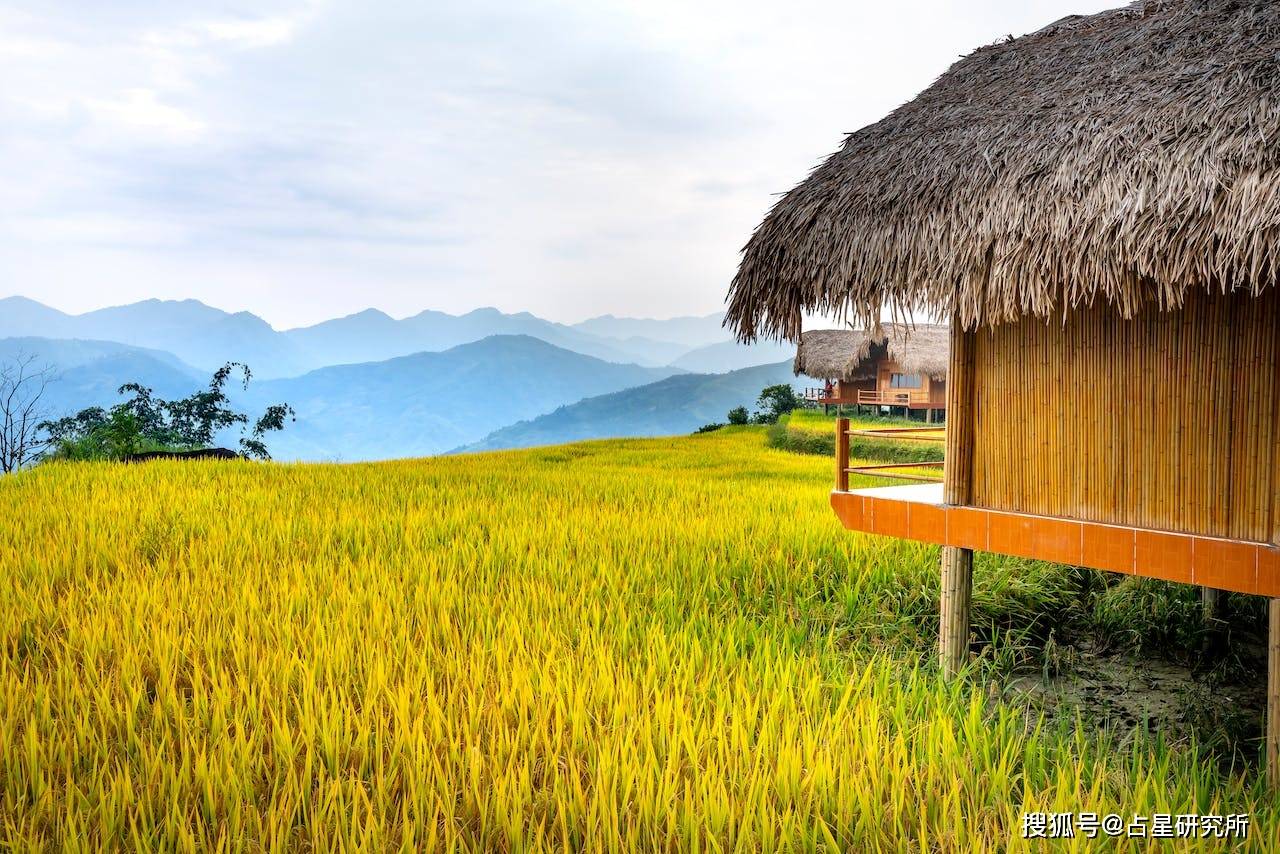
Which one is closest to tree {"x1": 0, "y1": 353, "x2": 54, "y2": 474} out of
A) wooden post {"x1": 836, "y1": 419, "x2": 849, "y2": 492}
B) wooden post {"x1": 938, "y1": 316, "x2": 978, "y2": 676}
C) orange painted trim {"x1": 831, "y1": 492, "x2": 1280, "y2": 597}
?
wooden post {"x1": 836, "y1": 419, "x2": 849, "y2": 492}

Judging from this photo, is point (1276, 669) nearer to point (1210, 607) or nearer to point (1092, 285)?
point (1092, 285)

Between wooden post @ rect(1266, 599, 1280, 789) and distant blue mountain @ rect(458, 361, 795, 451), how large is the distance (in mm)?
93600

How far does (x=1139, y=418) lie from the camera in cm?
396

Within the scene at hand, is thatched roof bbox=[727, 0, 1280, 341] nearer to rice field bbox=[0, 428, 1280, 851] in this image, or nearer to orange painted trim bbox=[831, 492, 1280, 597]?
orange painted trim bbox=[831, 492, 1280, 597]

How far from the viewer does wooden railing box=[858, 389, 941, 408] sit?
2125cm

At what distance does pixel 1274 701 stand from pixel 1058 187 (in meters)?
2.39

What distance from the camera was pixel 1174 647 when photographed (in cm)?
590

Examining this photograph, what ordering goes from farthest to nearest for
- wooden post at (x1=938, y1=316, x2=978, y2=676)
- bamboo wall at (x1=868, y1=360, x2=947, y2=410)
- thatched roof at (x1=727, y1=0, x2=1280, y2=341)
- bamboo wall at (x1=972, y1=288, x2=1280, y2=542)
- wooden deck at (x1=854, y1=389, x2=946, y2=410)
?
1. bamboo wall at (x1=868, y1=360, x2=947, y2=410)
2. wooden deck at (x1=854, y1=389, x2=946, y2=410)
3. wooden post at (x1=938, y1=316, x2=978, y2=676)
4. bamboo wall at (x1=972, y1=288, x2=1280, y2=542)
5. thatched roof at (x1=727, y1=0, x2=1280, y2=341)

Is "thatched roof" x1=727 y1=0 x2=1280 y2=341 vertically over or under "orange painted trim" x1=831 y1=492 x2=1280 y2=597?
over

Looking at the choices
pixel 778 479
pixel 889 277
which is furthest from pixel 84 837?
pixel 778 479

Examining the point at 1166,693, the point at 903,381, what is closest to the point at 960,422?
the point at 1166,693

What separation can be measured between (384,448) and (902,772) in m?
129

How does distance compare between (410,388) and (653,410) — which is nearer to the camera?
(653,410)

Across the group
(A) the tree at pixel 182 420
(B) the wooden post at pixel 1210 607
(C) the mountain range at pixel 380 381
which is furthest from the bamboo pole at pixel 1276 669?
(C) the mountain range at pixel 380 381
